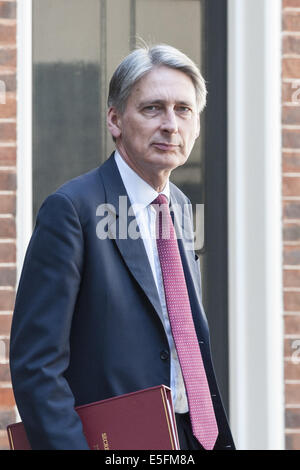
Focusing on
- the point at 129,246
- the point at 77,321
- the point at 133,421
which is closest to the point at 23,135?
the point at 129,246

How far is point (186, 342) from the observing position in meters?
2.48

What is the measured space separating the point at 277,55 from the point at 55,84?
99 cm

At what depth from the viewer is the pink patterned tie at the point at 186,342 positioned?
96.7 inches

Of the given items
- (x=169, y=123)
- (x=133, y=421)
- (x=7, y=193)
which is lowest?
(x=133, y=421)

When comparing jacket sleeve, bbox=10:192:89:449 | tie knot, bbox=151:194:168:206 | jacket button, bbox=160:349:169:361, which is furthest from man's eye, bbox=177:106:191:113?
jacket button, bbox=160:349:169:361

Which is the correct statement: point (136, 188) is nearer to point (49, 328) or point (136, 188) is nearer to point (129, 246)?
point (129, 246)

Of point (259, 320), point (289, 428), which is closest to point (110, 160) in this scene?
point (259, 320)

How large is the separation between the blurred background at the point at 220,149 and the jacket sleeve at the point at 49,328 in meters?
1.28

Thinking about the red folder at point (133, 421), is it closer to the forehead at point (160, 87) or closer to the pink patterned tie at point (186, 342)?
the pink patterned tie at point (186, 342)

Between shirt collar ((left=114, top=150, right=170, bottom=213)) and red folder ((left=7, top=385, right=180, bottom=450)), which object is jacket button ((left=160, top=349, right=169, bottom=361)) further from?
shirt collar ((left=114, top=150, right=170, bottom=213))

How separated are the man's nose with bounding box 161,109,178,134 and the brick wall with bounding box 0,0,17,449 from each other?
1.23m

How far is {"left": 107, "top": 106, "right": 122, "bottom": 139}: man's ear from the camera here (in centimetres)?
262

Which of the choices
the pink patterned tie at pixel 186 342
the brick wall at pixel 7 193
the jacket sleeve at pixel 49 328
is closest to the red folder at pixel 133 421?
the jacket sleeve at pixel 49 328

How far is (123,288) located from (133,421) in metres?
0.37
